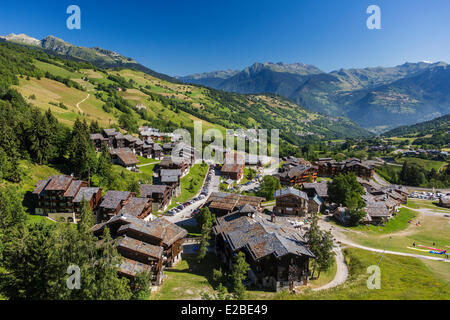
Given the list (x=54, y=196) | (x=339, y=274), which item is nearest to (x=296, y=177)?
(x=339, y=274)

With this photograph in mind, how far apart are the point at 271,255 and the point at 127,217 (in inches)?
1335

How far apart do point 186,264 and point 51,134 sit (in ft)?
217

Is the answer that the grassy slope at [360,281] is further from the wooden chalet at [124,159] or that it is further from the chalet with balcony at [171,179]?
the wooden chalet at [124,159]

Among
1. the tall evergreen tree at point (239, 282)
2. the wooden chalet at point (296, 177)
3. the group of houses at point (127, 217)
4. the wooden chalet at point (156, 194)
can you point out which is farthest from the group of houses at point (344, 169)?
the tall evergreen tree at point (239, 282)

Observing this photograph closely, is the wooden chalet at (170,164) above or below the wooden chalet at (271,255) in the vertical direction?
above

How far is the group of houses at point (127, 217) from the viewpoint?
5016 cm

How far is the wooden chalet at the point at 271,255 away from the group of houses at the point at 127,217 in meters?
14.6

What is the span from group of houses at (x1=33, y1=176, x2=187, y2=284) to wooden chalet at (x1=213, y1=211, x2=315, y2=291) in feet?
47.8

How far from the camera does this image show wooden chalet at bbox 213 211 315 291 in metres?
50.5

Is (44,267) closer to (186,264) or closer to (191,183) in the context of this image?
(186,264)

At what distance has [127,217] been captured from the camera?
2308 inches

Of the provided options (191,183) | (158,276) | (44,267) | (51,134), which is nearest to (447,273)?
(158,276)

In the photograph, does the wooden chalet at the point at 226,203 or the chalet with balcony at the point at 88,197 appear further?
the wooden chalet at the point at 226,203
